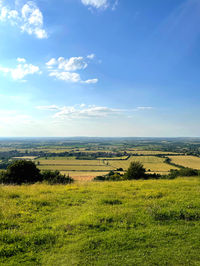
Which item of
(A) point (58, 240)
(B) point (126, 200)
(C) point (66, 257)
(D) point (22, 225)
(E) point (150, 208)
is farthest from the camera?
(B) point (126, 200)

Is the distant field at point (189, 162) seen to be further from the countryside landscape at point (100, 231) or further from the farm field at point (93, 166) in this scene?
the countryside landscape at point (100, 231)

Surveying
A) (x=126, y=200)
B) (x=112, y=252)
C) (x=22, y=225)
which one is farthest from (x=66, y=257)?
(x=126, y=200)

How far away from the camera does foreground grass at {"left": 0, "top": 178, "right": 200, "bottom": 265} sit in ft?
15.3

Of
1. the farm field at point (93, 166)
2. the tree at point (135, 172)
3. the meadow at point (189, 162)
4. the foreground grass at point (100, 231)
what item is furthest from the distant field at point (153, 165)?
the foreground grass at point (100, 231)

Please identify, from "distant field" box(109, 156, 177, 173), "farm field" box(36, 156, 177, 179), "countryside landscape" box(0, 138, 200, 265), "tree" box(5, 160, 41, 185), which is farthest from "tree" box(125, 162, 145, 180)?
"distant field" box(109, 156, 177, 173)

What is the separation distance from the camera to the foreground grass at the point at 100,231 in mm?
4652

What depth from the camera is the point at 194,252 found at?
15.9 ft

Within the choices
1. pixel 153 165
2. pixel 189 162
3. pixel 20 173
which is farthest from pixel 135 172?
pixel 189 162

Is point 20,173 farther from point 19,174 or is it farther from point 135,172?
point 135,172

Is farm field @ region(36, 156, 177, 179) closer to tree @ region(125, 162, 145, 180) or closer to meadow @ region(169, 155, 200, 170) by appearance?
meadow @ region(169, 155, 200, 170)

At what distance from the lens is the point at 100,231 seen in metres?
6.09

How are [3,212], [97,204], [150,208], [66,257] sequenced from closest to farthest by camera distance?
[66,257] < [3,212] < [150,208] < [97,204]

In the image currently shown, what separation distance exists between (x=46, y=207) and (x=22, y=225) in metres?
1.99

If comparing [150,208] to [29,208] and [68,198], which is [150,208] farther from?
[29,208]
